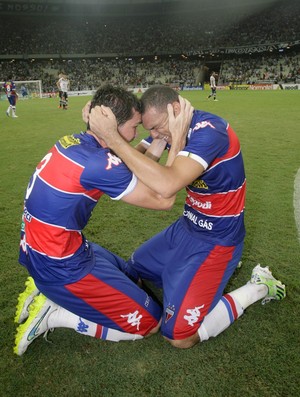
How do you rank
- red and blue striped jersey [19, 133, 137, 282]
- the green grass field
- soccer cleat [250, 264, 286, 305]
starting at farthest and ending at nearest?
soccer cleat [250, 264, 286, 305]
the green grass field
red and blue striped jersey [19, 133, 137, 282]

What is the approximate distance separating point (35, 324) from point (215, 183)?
1996 mm

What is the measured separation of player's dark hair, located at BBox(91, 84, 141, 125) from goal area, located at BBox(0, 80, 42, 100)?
32982 mm

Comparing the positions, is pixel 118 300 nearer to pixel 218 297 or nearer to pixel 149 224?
pixel 218 297

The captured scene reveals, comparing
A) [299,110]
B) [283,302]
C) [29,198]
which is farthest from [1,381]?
[299,110]

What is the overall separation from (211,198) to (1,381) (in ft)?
7.67

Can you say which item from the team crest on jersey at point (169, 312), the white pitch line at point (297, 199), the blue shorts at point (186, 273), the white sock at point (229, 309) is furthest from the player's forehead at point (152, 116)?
the white pitch line at point (297, 199)

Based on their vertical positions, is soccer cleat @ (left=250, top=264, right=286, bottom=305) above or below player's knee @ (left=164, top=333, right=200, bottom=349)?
above

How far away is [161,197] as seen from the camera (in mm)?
2459

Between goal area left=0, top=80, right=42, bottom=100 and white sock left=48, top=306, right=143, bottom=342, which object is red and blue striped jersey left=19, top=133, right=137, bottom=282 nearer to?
white sock left=48, top=306, right=143, bottom=342

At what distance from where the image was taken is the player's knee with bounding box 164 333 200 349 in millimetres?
2845

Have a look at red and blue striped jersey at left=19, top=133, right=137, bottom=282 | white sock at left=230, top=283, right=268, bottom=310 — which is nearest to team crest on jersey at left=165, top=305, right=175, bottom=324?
white sock at left=230, top=283, right=268, bottom=310

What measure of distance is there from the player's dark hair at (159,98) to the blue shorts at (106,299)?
1388 mm

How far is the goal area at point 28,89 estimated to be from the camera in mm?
32709

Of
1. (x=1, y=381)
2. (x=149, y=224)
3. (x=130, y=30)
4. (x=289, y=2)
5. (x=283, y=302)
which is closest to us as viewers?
(x=1, y=381)
